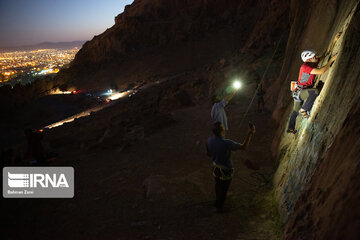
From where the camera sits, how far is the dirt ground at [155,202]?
493cm

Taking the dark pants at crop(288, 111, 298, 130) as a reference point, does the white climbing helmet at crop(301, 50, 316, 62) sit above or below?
above

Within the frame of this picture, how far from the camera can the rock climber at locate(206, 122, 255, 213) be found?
4520 millimetres

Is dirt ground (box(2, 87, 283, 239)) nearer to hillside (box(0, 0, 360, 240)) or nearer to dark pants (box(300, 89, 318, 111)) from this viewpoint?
hillside (box(0, 0, 360, 240))

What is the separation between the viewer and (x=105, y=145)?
1040 centimetres

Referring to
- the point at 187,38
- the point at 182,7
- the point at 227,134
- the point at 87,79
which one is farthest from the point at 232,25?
the point at 227,134

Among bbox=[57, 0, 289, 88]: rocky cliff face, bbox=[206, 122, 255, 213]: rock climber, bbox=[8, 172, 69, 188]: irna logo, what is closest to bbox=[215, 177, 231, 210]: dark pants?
bbox=[206, 122, 255, 213]: rock climber

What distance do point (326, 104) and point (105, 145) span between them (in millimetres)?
8580

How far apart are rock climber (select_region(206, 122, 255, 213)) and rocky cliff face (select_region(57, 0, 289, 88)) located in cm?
3367

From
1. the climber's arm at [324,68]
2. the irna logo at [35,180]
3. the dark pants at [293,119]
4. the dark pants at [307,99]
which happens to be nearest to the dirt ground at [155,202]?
the irna logo at [35,180]

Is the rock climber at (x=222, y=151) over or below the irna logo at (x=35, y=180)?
A: over

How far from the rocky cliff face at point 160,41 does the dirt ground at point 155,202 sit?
29992 mm

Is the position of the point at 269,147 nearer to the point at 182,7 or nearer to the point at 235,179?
the point at 235,179

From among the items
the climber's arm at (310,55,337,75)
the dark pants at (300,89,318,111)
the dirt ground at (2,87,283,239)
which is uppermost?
the climber's arm at (310,55,337,75)

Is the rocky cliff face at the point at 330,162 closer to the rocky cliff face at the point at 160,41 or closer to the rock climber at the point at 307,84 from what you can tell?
the rock climber at the point at 307,84
